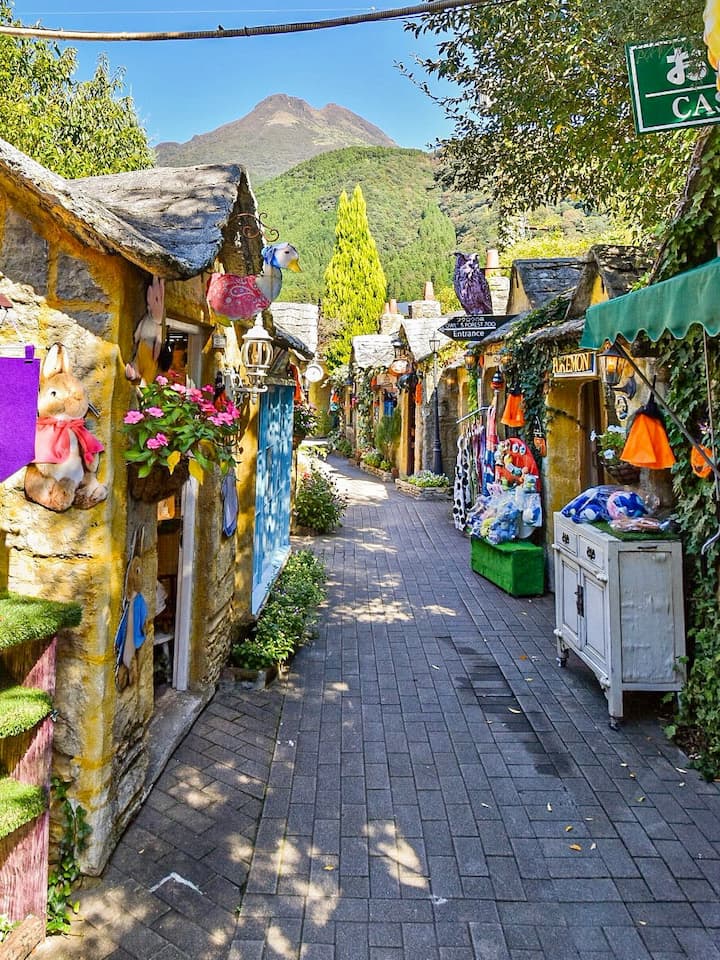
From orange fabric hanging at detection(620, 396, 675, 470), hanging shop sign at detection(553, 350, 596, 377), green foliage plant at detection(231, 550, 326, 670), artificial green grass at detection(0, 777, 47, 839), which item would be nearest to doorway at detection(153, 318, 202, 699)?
green foliage plant at detection(231, 550, 326, 670)

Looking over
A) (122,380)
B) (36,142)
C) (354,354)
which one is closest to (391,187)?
(354,354)

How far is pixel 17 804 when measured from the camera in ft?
8.20

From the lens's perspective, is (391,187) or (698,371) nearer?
(698,371)

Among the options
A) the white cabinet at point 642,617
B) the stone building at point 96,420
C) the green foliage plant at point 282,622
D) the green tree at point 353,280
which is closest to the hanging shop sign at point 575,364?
the white cabinet at point 642,617

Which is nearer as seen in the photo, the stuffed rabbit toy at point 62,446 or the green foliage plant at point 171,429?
the stuffed rabbit toy at point 62,446

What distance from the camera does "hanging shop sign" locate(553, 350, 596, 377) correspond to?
6655 millimetres

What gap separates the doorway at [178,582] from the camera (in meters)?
4.60

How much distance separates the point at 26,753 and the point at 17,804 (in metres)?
0.24

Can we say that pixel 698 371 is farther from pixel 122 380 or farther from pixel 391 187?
pixel 391 187

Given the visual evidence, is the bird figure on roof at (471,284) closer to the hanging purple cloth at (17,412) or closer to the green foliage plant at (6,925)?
the hanging purple cloth at (17,412)

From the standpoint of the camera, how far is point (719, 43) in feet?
7.24

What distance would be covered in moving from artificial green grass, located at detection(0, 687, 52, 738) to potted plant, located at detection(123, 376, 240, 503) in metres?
1.06

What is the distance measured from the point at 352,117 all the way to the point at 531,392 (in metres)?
151

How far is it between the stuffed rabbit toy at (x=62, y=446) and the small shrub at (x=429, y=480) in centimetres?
1352
